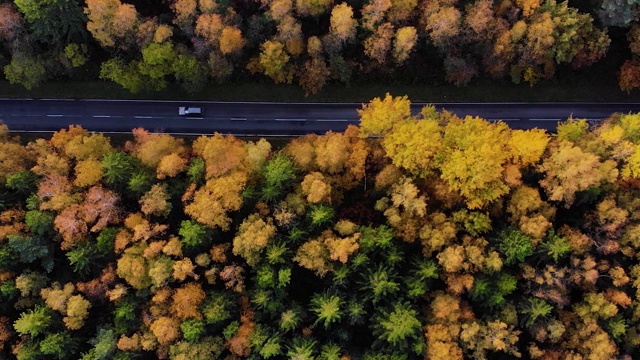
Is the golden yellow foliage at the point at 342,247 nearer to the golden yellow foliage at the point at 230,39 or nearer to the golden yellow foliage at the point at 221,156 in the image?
the golden yellow foliage at the point at 221,156

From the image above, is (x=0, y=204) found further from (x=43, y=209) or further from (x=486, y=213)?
(x=486, y=213)

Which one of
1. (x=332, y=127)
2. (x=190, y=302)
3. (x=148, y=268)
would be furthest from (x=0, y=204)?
(x=332, y=127)

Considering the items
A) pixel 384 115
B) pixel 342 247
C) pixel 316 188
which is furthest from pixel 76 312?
pixel 384 115

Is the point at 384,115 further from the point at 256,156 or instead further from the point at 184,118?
the point at 184,118

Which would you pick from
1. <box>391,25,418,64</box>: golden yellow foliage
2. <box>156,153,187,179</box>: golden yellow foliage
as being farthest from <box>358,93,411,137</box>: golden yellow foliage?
<box>156,153,187,179</box>: golden yellow foliage

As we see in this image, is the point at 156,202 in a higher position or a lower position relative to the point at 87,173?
lower

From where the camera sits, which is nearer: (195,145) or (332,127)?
(195,145)

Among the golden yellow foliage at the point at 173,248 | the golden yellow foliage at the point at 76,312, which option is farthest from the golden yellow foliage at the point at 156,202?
the golden yellow foliage at the point at 76,312

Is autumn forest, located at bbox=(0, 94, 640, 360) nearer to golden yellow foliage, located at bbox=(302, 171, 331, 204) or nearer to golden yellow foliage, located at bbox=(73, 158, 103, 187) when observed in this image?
golden yellow foliage, located at bbox=(302, 171, 331, 204)
